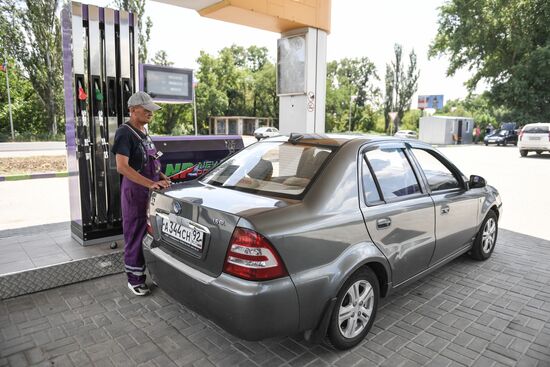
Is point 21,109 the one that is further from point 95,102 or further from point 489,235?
point 489,235

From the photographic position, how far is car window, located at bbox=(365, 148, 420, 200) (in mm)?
3025

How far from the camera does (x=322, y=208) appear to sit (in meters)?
2.50

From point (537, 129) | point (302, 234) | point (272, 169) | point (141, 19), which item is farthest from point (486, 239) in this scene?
point (141, 19)

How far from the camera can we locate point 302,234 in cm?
234

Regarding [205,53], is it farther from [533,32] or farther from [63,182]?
[63,182]

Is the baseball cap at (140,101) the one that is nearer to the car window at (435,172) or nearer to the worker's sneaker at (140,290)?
the worker's sneaker at (140,290)

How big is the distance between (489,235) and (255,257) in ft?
11.9

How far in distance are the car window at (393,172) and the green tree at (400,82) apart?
5577 cm

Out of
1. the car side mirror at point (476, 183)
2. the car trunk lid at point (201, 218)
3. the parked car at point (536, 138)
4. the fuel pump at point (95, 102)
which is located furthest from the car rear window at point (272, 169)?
the parked car at point (536, 138)

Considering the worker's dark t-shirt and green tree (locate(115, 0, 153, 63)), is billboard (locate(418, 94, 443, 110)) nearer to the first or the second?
green tree (locate(115, 0, 153, 63))

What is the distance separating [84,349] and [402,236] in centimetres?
249

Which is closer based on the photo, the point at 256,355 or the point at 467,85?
the point at 256,355

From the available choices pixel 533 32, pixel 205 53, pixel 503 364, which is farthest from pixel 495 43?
pixel 503 364

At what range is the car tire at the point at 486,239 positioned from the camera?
4.47m
